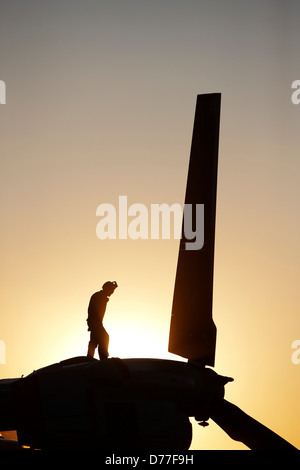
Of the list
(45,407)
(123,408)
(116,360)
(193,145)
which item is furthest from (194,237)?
(45,407)

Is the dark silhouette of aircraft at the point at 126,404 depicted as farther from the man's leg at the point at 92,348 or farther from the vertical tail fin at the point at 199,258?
the man's leg at the point at 92,348

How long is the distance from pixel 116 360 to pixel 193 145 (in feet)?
15.0

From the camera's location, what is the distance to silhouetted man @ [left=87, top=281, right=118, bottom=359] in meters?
11.8

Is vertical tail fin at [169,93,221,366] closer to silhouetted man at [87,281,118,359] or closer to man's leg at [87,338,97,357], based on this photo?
silhouetted man at [87,281,118,359]

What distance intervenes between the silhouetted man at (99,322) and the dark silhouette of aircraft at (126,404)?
71.6 inches

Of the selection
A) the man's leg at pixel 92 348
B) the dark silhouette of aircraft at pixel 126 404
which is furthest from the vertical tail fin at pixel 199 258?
the man's leg at pixel 92 348

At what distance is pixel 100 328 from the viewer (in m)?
12.0

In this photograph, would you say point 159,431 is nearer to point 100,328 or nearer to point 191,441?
point 191,441

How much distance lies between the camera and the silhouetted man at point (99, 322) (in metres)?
11.8

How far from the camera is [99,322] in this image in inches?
474

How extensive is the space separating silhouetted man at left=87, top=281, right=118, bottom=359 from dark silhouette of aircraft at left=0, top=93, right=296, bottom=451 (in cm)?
182

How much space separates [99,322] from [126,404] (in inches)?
121

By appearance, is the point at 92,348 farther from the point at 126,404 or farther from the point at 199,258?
the point at 199,258
